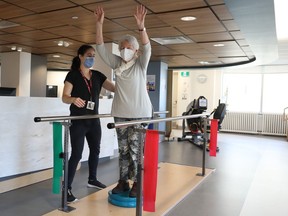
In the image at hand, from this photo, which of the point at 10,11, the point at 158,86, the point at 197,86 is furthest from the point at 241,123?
the point at 10,11

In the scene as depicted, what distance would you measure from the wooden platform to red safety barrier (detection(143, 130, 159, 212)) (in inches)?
17.8

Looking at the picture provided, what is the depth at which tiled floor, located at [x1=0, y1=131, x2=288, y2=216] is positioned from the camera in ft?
8.62

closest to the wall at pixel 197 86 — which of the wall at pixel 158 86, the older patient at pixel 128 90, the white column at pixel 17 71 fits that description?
the wall at pixel 158 86

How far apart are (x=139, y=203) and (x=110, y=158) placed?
9.35 feet

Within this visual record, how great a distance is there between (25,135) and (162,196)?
1786 millimetres

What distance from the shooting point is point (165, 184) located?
131 inches

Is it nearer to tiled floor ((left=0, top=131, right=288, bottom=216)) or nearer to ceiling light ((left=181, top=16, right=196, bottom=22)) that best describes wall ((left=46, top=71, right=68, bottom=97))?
tiled floor ((left=0, top=131, right=288, bottom=216))

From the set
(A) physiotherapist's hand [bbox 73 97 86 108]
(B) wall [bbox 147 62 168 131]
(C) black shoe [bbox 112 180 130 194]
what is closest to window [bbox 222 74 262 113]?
(B) wall [bbox 147 62 168 131]

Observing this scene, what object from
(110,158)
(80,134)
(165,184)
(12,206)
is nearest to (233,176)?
(165,184)

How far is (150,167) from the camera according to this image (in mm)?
2039

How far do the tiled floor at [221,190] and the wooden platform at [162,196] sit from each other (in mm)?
97

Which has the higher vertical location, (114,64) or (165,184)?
(114,64)

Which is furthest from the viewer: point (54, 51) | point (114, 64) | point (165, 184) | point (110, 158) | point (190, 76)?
point (190, 76)

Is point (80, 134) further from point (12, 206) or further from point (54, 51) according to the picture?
point (54, 51)
